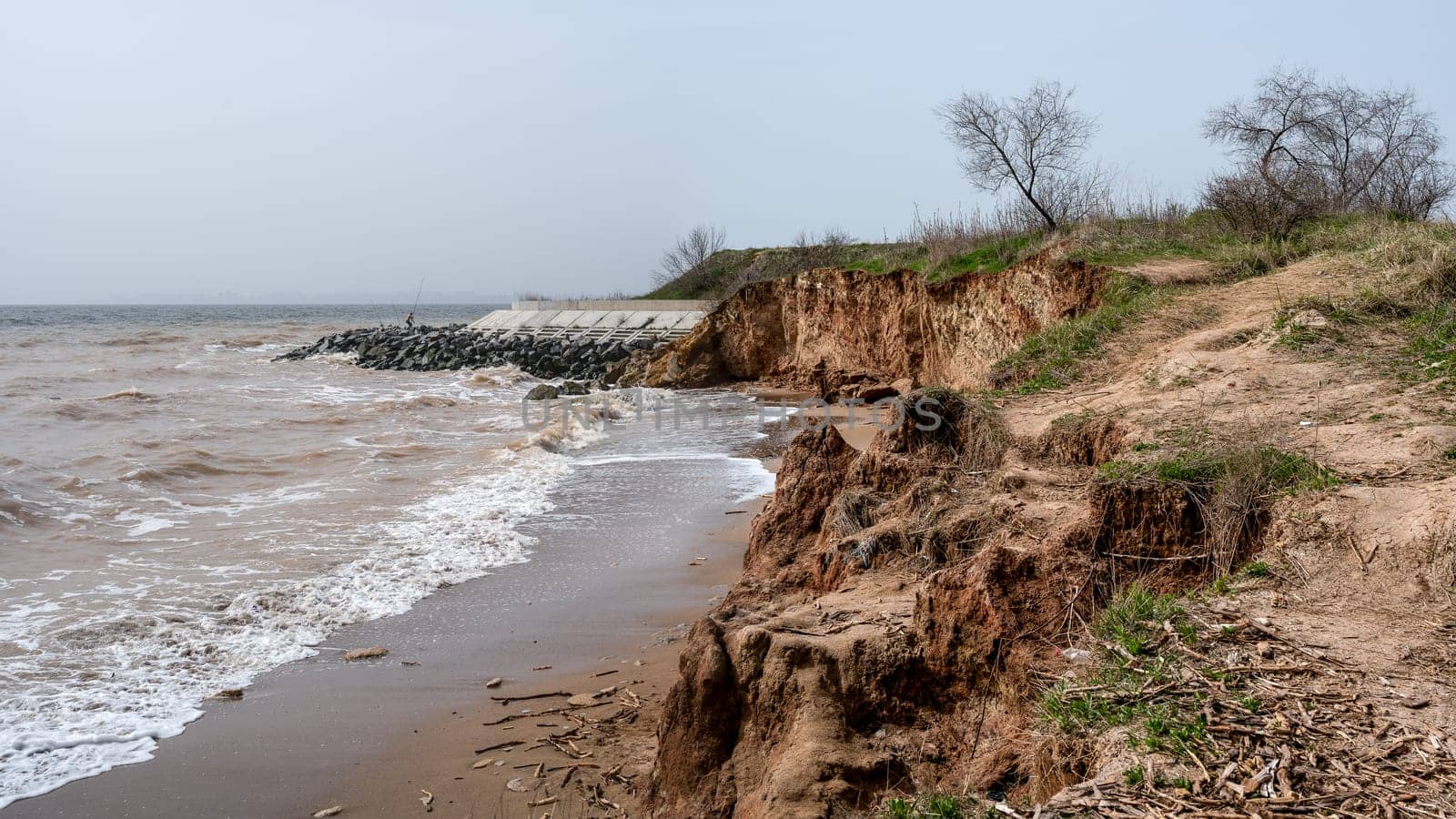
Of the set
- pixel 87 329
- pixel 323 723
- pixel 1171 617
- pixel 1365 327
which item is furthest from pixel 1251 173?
pixel 87 329

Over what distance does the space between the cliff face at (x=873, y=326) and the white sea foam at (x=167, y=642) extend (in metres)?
10.1

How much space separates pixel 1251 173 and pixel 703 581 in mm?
13024

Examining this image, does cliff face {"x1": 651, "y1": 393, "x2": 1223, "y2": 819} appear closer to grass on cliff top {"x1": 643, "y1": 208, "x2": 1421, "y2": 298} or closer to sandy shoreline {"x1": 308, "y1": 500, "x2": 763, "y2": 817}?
sandy shoreline {"x1": 308, "y1": 500, "x2": 763, "y2": 817}

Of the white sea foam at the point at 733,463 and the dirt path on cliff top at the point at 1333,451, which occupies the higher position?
the dirt path on cliff top at the point at 1333,451

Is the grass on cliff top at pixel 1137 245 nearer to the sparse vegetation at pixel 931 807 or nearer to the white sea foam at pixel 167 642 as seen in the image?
the white sea foam at pixel 167 642

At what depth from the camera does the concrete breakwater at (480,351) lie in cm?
3269

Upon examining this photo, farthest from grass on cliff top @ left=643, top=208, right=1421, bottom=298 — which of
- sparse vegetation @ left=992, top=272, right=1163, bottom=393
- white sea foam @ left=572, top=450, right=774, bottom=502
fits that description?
white sea foam @ left=572, top=450, right=774, bottom=502

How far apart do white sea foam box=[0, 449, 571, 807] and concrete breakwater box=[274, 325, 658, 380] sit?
2149cm

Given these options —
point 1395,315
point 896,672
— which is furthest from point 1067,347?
point 896,672

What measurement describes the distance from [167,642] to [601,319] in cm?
3221

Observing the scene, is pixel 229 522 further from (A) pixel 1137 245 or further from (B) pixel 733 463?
(A) pixel 1137 245

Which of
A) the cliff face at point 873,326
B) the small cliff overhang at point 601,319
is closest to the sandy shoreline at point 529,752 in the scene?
the cliff face at point 873,326

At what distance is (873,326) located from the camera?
2297 centimetres

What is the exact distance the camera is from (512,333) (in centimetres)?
3922
